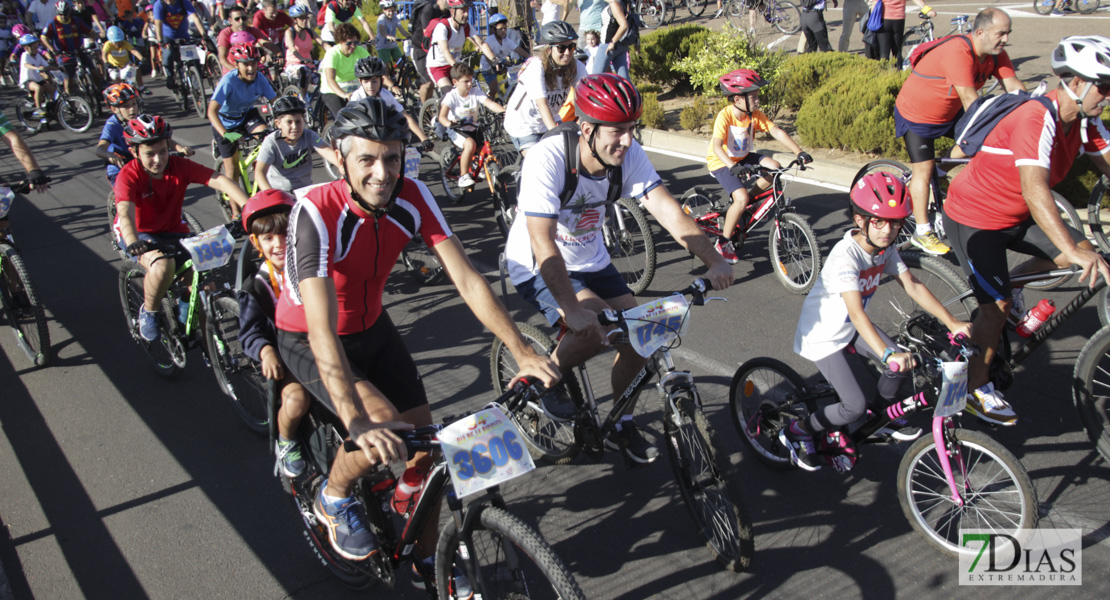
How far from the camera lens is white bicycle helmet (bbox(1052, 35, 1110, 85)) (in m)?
3.77

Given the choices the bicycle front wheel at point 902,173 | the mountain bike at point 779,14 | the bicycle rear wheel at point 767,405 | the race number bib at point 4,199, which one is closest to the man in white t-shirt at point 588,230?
the bicycle rear wheel at point 767,405

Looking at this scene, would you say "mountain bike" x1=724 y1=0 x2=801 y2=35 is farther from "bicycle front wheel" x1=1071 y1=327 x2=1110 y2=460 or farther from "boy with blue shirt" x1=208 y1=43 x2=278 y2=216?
"bicycle front wheel" x1=1071 y1=327 x2=1110 y2=460

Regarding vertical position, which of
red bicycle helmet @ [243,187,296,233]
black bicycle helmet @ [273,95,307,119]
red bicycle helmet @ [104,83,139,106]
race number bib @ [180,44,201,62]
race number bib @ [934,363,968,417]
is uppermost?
race number bib @ [180,44,201,62]

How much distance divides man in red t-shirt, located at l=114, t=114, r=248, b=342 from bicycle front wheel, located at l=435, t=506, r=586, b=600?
10.6ft

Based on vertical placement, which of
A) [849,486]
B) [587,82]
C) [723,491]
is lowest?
[849,486]

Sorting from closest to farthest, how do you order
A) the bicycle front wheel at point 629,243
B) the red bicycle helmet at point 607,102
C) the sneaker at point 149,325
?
1. the red bicycle helmet at point 607,102
2. the sneaker at point 149,325
3. the bicycle front wheel at point 629,243

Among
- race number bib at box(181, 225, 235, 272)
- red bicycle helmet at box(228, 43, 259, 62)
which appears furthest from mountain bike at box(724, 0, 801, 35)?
race number bib at box(181, 225, 235, 272)

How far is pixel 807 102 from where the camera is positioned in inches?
389

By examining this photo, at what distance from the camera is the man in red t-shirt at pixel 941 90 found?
589 cm

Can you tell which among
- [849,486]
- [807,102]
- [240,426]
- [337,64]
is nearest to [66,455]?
[240,426]

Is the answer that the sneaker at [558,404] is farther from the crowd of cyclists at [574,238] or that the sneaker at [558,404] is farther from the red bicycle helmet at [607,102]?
the red bicycle helmet at [607,102]

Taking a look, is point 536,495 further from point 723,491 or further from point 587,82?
point 587,82

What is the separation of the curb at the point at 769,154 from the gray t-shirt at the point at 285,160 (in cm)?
483

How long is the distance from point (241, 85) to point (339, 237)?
678 cm
